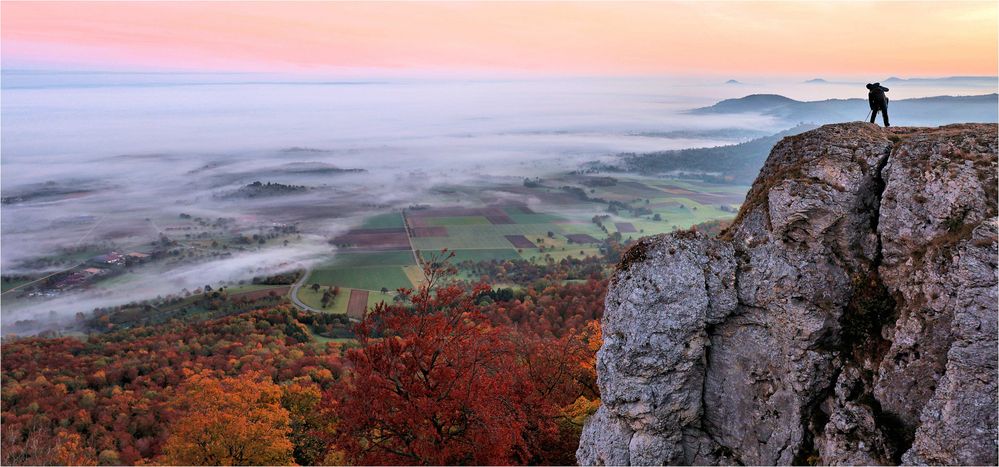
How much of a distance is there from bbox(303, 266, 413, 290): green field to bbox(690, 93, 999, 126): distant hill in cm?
6830

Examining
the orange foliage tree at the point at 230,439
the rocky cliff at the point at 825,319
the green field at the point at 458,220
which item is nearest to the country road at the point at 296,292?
the green field at the point at 458,220

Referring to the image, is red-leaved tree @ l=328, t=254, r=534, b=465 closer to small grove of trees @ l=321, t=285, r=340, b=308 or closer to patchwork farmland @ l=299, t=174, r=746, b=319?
patchwork farmland @ l=299, t=174, r=746, b=319

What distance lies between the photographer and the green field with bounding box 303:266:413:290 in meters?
99.5

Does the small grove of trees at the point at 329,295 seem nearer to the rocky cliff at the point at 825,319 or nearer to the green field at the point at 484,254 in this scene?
the green field at the point at 484,254

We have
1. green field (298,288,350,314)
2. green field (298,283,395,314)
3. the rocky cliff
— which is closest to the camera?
the rocky cliff

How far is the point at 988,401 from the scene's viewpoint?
364 inches

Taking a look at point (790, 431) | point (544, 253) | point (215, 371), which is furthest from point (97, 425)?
point (544, 253)

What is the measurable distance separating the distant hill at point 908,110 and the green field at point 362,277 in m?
68.3

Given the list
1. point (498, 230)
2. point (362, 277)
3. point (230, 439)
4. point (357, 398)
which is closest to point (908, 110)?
point (357, 398)

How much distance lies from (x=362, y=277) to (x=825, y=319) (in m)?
99.9

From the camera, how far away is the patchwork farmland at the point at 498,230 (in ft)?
343

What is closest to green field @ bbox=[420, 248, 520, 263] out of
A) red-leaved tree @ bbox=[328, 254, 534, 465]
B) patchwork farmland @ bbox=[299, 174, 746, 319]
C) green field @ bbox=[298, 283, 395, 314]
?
patchwork farmland @ bbox=[299, 174, 746, 319]

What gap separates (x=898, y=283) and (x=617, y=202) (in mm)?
Answer: 168932

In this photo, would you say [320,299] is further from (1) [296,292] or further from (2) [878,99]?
(2) [878,99]
